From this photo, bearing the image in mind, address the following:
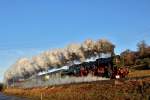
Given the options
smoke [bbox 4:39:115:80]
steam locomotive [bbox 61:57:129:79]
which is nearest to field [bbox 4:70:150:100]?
steam locomotive [bbox 61:57:129:79]

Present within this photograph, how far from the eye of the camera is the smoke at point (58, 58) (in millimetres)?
98562

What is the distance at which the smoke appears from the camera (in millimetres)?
98562

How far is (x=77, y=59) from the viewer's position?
107 meters

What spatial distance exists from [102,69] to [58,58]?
223ft

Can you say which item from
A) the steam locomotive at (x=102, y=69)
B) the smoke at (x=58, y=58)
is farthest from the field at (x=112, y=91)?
the smoke at (x=58, y=58)

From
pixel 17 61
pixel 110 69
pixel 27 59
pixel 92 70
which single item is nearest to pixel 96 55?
pixel 92 70

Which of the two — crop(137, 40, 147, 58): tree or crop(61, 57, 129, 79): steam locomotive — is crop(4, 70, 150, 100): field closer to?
crop(61, 57, 129, 79): steam locomotive

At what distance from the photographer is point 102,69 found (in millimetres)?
58125

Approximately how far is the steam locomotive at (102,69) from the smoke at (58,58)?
1563 centimetres

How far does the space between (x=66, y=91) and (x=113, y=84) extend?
1123 centimetres

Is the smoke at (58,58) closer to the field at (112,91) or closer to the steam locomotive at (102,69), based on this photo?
the steam locomotive at (102,69)

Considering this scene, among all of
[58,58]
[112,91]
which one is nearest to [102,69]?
[112,91]

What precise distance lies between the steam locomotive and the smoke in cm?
1563

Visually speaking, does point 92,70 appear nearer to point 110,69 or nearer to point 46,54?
point 110,69
